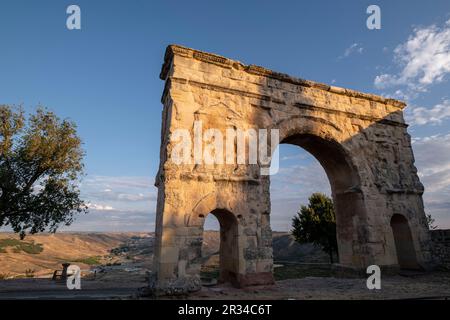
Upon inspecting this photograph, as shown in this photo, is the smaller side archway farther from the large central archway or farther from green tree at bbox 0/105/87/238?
green tree at bbox 0/105/87/238

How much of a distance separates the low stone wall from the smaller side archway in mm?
888

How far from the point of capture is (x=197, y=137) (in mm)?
7797

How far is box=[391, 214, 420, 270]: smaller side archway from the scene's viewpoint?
10023 mm

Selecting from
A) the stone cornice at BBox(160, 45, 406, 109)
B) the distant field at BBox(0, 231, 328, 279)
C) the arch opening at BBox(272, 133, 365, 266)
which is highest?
the stone cornice at BBox(160, 45, 406, 109)

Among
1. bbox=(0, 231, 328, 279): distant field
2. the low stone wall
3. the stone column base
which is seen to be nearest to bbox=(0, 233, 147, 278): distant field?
bbox=(0, 231, 328, 279): distant field

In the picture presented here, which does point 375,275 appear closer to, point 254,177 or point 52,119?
point 254,177

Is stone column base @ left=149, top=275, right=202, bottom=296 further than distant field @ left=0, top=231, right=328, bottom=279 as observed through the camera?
No

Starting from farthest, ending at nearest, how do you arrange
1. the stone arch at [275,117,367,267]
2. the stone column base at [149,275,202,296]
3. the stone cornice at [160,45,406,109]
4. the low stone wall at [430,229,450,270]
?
the low stone wall at [430,229,450,270]
the stone arch at [275,117,367,267]
the stone cornice at [160,45,406,109]
the stone column base at [149,275,202,296]

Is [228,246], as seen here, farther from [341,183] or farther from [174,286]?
[341,183]

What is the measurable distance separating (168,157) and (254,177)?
2482 millimetres

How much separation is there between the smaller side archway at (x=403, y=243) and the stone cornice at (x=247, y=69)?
4635 mm

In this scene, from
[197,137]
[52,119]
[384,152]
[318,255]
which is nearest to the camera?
[197,137]
